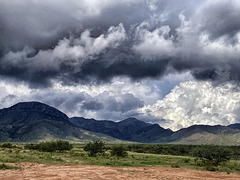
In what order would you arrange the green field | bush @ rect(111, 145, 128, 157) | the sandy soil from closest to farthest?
the sandy soil < the green field < bush @ rect(111, 145, 128, 157)

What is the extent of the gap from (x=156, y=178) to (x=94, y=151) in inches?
2134

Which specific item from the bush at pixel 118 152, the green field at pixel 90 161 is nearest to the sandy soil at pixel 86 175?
the green field at pixel 90 161

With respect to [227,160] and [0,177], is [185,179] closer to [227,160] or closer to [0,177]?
[0,177]

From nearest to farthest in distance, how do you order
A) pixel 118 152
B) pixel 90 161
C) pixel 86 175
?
pixel 86 175
pixel 90 161
pixel 118 152

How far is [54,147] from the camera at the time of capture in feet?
319

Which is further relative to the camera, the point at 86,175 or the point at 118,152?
the point at 118,152

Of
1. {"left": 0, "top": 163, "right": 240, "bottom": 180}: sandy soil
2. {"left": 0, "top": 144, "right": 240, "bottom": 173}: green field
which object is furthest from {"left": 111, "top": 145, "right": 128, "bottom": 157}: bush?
{"left": 0, "top": 163, "right": 240, "bottom": 180}: sandy soil

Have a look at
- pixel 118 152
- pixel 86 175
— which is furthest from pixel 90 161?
pixel 118 152

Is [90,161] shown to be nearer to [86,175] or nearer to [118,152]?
[86,175]

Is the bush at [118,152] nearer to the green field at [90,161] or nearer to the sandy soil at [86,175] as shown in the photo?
the green field at [90,161]

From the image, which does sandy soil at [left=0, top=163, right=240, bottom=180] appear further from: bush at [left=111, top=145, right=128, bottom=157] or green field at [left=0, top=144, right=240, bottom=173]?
bush at [left=111, top=145, right=128, bottom=157]

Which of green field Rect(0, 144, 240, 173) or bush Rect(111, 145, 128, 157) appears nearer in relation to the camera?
green field Rect(0, 144, 240, 173)

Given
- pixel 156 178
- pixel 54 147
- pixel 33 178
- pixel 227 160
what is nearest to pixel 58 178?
pixel 33 178

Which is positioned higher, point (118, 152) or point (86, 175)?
point (118, 152)
